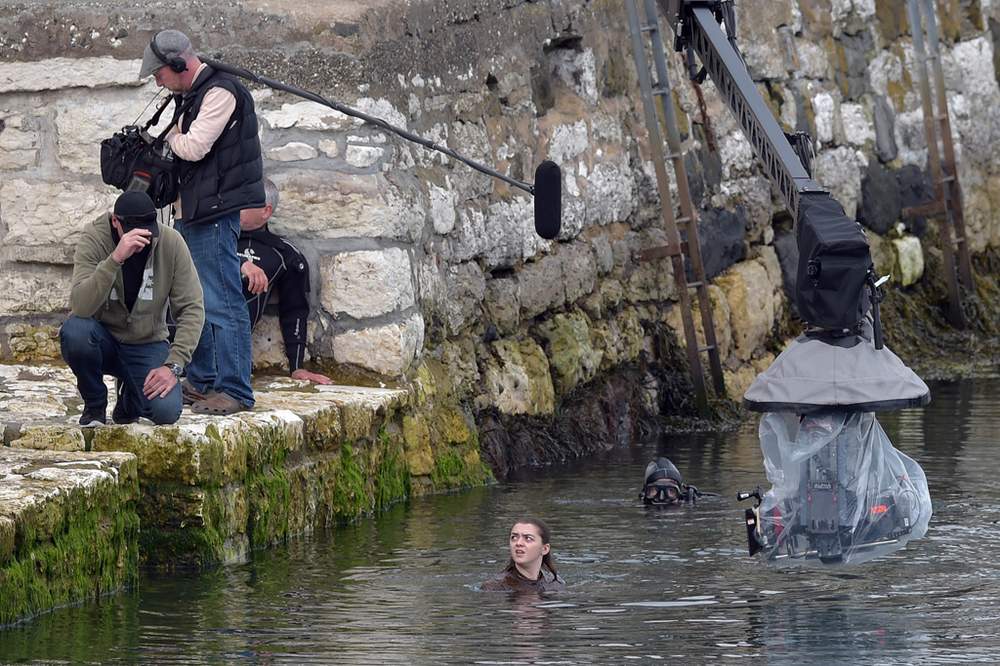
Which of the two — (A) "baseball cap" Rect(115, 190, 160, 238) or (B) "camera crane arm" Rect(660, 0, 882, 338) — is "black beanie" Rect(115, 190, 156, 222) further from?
(B) "camera crane arm" Rect(660, 0, 882, 338)

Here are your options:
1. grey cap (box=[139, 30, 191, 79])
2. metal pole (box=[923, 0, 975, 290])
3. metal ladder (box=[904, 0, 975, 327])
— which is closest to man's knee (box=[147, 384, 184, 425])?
grey cap (box=[139, 30, 191, 79])

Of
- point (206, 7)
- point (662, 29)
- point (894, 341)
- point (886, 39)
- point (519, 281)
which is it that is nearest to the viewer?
point (206, 7)

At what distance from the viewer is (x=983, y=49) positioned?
2145 centimetres

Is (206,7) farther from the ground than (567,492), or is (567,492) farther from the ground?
(206,7)

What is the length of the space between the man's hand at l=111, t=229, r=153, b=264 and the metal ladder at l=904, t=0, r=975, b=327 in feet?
36.1

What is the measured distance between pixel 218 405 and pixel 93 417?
2.44 feet

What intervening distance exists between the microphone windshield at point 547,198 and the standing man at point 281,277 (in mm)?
1365

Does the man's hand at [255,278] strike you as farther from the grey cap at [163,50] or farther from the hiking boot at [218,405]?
the grey cap at [163,50]

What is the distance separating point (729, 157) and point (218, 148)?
7.32m

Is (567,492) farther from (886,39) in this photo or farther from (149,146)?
(886,39)

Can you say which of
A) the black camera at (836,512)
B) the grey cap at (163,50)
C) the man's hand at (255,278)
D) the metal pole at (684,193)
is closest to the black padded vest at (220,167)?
the grey cap at (163,50)

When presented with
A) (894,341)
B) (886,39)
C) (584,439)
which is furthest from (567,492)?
(886,39)

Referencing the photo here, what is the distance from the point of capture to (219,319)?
436 inches

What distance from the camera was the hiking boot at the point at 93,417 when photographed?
10.3 m
